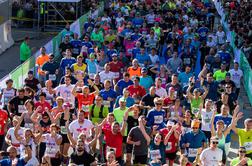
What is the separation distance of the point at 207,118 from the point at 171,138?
168 cm

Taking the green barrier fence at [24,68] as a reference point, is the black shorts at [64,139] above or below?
below

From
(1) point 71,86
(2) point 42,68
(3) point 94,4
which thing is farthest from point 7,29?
(1) point 71,86

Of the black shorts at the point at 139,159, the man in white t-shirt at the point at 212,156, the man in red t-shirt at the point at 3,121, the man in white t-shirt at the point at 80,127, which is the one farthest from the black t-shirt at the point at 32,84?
the man in white t-shirt at the point at 212,156

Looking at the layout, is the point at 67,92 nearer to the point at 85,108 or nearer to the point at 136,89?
the point at 85,108

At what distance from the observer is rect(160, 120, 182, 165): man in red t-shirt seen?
55.4 ft

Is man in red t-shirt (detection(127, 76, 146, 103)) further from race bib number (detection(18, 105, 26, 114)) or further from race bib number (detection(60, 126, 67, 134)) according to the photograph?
race bib number (detection(60, 126, 67, 134))

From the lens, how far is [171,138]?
17.0 m

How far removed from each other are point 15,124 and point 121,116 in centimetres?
246

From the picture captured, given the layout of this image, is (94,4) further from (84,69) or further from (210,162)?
(210,162)

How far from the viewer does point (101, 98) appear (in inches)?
732

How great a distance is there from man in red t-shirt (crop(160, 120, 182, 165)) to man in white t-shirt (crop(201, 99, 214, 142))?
1289 mm

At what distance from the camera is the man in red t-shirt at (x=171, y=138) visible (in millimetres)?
16889

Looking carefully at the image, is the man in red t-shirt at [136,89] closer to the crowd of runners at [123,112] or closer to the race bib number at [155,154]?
the crowd of runners at [123,112]

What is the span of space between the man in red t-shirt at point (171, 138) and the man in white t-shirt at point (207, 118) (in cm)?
129
